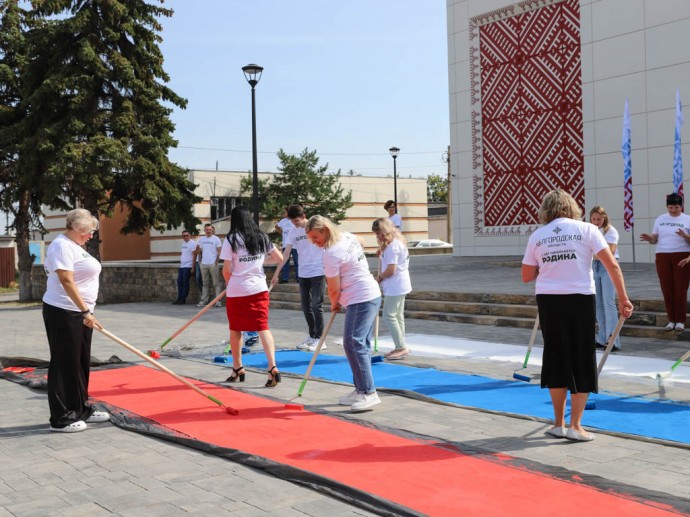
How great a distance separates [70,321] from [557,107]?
1735 cm

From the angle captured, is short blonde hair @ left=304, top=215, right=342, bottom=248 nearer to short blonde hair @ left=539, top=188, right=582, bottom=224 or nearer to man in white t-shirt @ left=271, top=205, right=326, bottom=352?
short blonde hair @ left=539, top=188, right=582, bottom=224

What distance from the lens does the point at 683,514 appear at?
392cm

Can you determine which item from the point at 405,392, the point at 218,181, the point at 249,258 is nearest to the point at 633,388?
the point at 405,392

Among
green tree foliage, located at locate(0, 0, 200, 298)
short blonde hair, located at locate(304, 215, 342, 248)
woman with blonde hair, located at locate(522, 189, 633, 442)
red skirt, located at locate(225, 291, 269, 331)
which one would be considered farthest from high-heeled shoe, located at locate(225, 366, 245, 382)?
green tree foliage, located at locate(0, 0, 200, 298)

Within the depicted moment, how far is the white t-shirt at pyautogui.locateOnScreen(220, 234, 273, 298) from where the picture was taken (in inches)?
309

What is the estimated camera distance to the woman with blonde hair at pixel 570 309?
5.44 metres

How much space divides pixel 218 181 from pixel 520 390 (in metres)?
34.5

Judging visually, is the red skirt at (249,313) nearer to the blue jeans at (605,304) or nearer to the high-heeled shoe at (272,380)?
the high-heeled shoe at (272,380)

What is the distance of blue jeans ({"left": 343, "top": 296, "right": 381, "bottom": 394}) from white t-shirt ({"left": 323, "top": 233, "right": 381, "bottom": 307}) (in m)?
0.08

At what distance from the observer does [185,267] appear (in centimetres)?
1928

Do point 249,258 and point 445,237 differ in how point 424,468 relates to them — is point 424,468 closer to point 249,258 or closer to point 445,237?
point 249,258

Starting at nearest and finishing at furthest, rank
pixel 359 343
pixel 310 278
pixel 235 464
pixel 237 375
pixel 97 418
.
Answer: pixel 235 464 → pixel 97 418 → pixel 359 343 → pixel 237 375 → pixel 310 278

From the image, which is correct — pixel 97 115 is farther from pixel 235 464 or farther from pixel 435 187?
pixel 435 187

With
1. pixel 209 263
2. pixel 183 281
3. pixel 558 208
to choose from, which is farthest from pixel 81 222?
pixel 183 281
